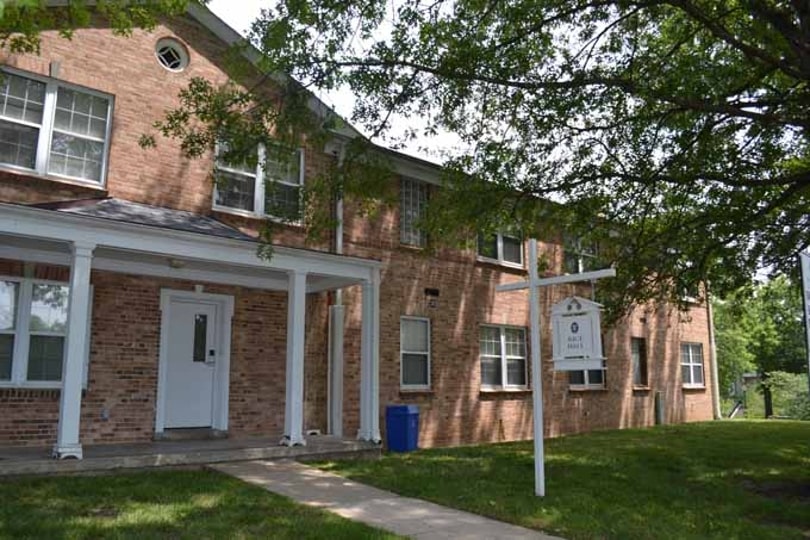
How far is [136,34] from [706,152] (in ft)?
30.6

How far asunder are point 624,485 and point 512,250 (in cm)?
845

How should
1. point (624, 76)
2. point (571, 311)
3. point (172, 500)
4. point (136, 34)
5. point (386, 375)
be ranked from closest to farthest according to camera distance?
1. point (172, 500)
2. point (571, 311)
3. point (624, 76)
4. point (136, 34)
5. point (386, 375)

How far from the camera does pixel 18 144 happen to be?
1003cm

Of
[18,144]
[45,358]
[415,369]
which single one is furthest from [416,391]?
[18,144]

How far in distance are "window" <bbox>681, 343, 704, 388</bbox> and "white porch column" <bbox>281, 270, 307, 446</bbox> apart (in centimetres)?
1601

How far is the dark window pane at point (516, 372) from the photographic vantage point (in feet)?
53.8

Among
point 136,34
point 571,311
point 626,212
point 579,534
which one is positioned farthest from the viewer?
point 626,212

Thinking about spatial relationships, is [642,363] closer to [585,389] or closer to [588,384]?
[588,384]

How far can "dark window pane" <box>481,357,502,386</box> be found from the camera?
51.8ft

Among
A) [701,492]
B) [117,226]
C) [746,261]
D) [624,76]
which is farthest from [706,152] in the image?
[117,226]

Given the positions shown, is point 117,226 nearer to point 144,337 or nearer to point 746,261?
point 144,337

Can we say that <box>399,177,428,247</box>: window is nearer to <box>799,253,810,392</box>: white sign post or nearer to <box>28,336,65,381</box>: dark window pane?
<box>28,336,65,381</box>: dark window pane

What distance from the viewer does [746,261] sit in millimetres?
13562

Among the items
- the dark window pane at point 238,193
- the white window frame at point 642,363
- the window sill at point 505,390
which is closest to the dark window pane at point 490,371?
the window sill at point 505,390
